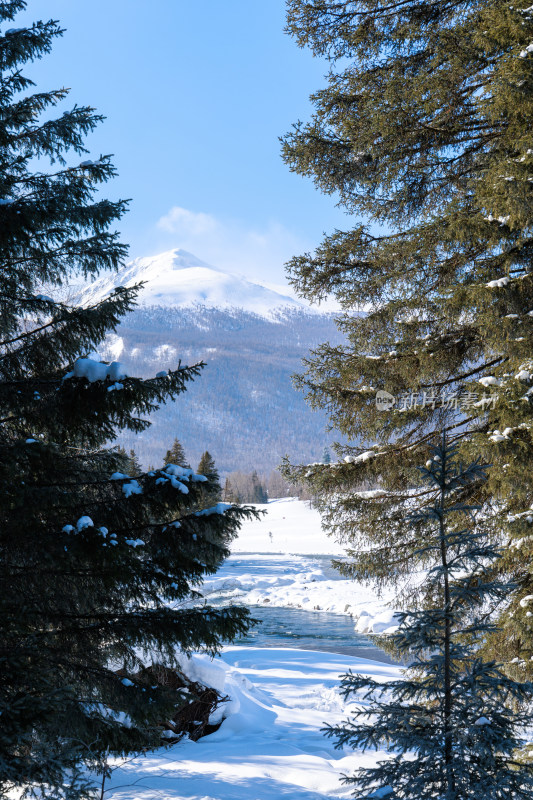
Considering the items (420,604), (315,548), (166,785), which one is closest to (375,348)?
(420,604)

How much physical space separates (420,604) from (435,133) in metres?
5.29

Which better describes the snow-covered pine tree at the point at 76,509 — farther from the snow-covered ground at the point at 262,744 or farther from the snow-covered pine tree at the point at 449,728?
the snow-covered pine tree at the point at 449,728

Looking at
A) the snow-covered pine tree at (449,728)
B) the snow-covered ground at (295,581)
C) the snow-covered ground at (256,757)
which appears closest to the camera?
the snow-covered pine tree at (449,728)

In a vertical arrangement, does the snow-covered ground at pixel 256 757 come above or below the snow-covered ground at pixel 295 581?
above

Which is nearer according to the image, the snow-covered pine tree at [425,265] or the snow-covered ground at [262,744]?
the snow-covered pine tree at [425,265]

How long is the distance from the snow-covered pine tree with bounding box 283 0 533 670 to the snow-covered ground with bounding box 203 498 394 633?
9.22 ft

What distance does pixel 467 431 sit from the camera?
5762mm

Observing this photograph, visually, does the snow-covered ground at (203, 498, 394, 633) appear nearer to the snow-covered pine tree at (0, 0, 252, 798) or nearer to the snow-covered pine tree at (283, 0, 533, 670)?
the snow-covered pine tree at (283, 0, 533, 670)

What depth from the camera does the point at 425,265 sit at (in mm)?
5832

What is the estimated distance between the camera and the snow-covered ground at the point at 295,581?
24.9m

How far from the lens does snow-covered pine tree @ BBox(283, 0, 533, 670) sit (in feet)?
15.5

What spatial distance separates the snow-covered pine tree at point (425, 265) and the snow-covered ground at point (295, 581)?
9.22 ft

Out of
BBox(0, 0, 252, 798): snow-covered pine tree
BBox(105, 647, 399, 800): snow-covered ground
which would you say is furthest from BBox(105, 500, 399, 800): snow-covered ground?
BBox(0, 0, 252, 798): snow-covered pine tree

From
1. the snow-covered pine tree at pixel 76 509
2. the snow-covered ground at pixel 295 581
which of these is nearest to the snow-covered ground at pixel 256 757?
the snow-covered pine tree at pixel 76 509
